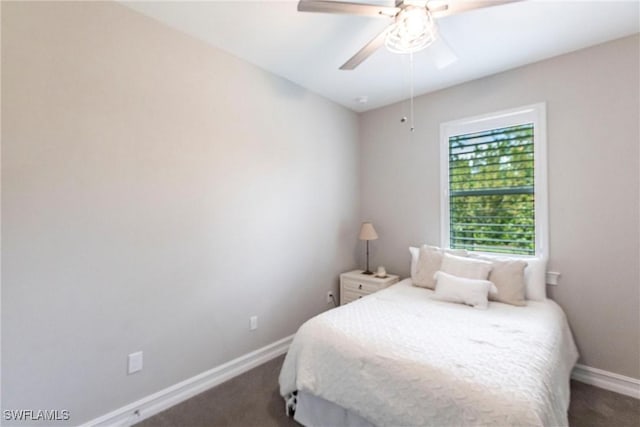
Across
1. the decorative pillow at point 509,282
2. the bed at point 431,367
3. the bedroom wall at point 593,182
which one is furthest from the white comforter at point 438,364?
the bedroom wall at point 593,182

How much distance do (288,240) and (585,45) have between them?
2938 mm

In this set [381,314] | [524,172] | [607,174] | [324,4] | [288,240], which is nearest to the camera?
[324,4]

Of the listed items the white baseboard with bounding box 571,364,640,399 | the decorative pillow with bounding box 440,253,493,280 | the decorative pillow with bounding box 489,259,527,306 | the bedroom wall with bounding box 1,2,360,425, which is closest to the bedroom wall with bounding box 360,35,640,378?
the white baseboard with bounding box 571,364,640,399

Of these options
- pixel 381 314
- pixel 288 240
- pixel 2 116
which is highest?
pixel 2 116

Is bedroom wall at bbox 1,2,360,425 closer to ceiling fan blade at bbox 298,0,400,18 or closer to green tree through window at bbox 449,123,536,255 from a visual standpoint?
ceiling fan blade at bbox 298,0,400,18

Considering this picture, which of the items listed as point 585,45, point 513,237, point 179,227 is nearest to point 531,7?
point 585,45

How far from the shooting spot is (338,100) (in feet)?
11.0

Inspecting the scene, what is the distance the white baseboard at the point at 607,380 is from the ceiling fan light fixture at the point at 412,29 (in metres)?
2.74

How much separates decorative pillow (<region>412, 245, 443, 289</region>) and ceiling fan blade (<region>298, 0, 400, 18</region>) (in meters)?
2.01

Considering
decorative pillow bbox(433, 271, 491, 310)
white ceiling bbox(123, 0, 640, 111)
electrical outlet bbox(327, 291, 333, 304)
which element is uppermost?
white ceiling bbox(123, 0, 640, 111)

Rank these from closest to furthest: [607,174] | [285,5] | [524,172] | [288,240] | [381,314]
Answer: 1. [285,5]
2. [381,314]
3. [607,174]
4. [524,172]
5. [288,240]

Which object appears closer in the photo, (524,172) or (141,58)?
(141,58)

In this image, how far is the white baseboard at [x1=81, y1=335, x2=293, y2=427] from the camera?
69.6 inches

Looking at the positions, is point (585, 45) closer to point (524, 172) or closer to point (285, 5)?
point (524, 172)
